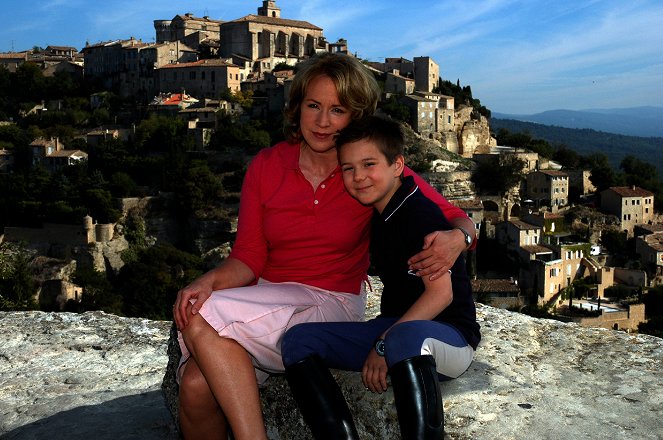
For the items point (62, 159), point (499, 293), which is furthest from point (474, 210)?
point (62, 159)

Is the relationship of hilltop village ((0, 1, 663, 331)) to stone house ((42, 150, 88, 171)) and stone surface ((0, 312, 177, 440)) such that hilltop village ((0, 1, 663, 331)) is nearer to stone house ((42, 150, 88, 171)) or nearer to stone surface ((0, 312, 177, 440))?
stone house ((42, 150, 88, 171))

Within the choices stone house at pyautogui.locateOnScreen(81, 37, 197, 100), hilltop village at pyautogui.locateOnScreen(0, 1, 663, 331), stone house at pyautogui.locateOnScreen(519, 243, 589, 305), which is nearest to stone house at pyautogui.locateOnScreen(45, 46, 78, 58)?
hilltop village at pyautogui.locateOnScreen(0, 1, 663, 331)

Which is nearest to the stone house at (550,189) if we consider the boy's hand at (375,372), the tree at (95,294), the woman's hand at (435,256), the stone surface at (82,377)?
the tree at (95,294)

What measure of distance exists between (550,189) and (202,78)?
18.3 meters

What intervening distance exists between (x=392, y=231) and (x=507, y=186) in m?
32.0

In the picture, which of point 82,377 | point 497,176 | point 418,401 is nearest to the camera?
point 418,401

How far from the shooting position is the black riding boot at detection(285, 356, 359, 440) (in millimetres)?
2008

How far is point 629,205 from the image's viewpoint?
3200 centimetres

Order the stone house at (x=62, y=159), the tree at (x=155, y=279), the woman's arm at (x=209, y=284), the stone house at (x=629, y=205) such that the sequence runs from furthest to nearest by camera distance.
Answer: the stone house at (x=62, y=159) → the stone house at (x=629, y=205) → the tree at (x=155, y=279) → the woman's arm at (x=209, y=284)

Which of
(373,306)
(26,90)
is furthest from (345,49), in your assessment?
(373,306)

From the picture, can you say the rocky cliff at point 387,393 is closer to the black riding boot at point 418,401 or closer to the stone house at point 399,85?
the black riding boot at point 418,401

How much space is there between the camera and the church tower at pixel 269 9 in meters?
44.2

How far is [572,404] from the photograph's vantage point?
7.26 feet

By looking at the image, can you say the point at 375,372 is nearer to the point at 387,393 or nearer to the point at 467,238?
the point at 387,393
